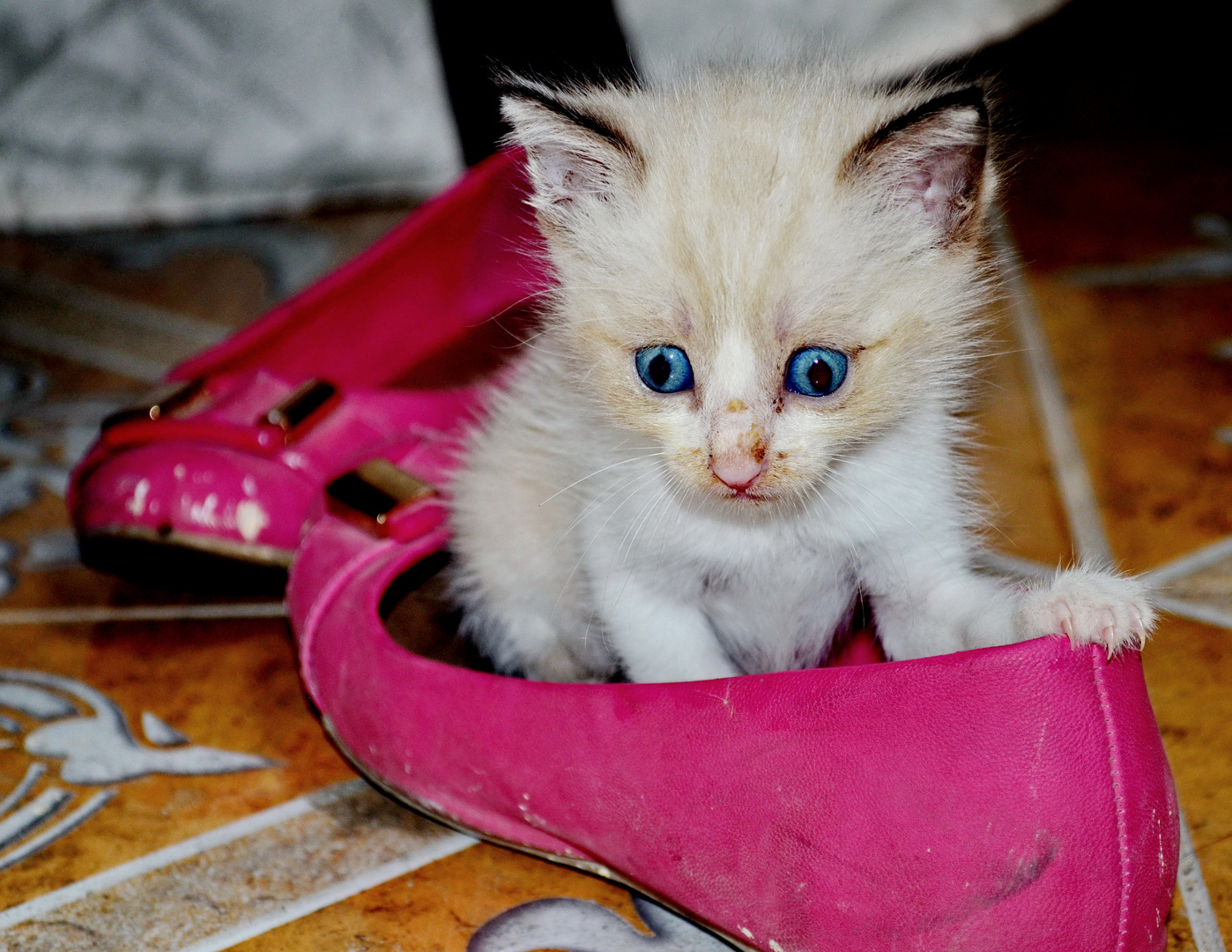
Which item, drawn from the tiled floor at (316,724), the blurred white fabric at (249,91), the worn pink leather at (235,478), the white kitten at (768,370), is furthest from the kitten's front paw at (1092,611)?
the blurred white fabric at (249,91)

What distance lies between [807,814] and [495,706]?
28 cm

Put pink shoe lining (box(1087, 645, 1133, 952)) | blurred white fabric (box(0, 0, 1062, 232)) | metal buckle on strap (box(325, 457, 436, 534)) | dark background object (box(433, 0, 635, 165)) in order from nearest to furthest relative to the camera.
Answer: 1. pink shoe lining (box(1087, 645, 1133, 952))
2. metal buckle on strap (box(325, 457, 436, 534))
3. dark background object (box(433, 0, 635, 165))
4. blurred white fabric (box(0, 0, 1062, 232))

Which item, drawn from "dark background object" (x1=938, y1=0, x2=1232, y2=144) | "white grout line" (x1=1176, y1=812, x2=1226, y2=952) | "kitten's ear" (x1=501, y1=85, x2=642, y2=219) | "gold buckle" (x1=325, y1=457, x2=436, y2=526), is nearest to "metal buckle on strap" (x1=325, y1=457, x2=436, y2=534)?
"gold buckle" (x1=325, y1=457, x2=436, y2=526)

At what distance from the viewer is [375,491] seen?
118 centimetres

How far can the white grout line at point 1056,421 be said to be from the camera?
129cm

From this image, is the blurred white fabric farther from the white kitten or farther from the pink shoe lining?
the pink shoe lining

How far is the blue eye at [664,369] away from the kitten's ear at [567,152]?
5.6 inches

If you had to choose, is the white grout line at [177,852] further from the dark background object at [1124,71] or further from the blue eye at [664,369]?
the dark background object at [1124,71]

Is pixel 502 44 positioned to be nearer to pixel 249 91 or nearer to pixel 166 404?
pixel 166 404

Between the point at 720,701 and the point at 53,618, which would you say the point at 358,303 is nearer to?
the point at 53,618

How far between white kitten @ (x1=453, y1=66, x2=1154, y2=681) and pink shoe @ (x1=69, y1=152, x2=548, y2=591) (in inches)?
10.5

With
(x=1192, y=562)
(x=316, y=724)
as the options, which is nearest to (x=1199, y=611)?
(x=1192, y=562)

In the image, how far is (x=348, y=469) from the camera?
1222 mm

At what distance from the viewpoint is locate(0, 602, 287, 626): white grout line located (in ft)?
4.66
